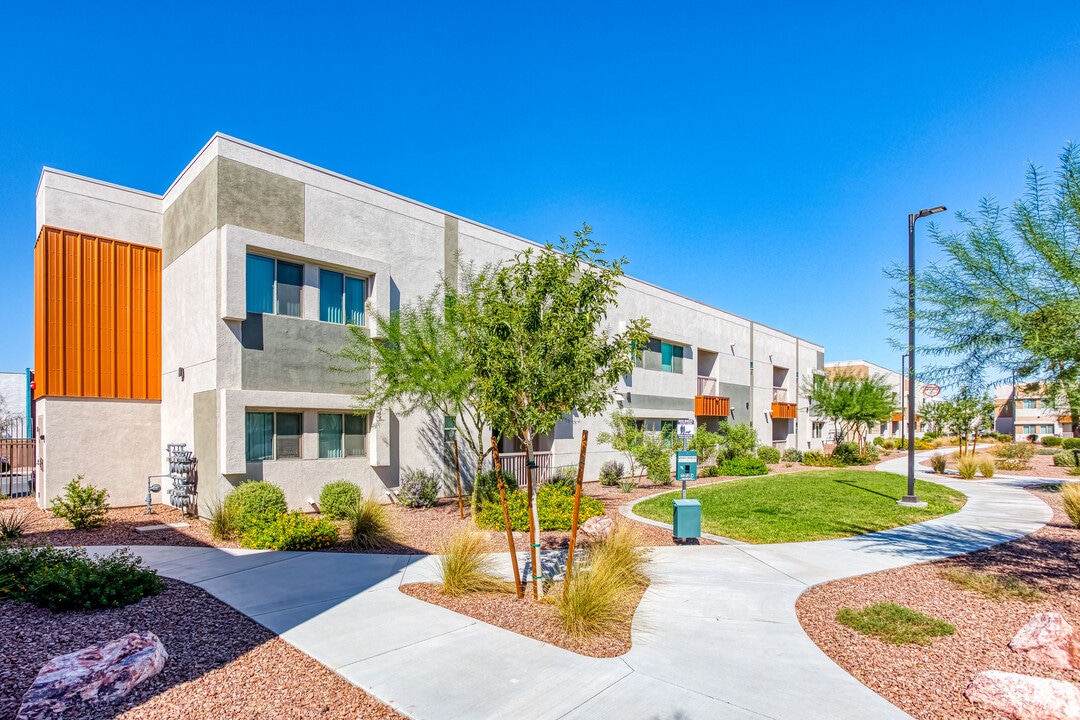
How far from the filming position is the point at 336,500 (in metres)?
13.7

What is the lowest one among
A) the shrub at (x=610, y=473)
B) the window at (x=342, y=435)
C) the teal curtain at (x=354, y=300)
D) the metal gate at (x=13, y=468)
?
the shrub at (x=610, y=473)

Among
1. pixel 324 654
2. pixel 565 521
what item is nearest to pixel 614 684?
pixel 324 654

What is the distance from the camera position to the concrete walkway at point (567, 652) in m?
4.84

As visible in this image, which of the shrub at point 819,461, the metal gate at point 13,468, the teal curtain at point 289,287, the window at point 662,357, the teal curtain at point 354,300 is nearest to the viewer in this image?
the teal curtain at point 289,287

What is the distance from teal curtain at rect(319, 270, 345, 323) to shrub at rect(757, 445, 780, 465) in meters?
23.5

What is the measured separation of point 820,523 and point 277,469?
12.1 m

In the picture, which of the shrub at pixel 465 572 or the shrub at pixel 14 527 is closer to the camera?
the shrub at pixel 465 572

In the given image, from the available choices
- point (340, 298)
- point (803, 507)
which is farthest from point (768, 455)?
point (340, 298)

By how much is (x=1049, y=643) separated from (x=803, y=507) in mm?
11025

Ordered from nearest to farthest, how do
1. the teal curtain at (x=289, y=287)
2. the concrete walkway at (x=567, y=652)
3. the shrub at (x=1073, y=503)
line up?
the concrete walkway at (x=567, y=652) → the shrub at (x=1073, y=503) → the teal curtain at (x=289, y=287)

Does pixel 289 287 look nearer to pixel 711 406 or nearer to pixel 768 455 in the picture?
pixel 711 406

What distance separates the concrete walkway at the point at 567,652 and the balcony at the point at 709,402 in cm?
1904

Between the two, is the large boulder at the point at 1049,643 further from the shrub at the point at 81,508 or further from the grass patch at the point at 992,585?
the shrub at the point at 81,508

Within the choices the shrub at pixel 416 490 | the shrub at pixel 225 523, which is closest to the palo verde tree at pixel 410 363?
the shrub at pixel 416 490
